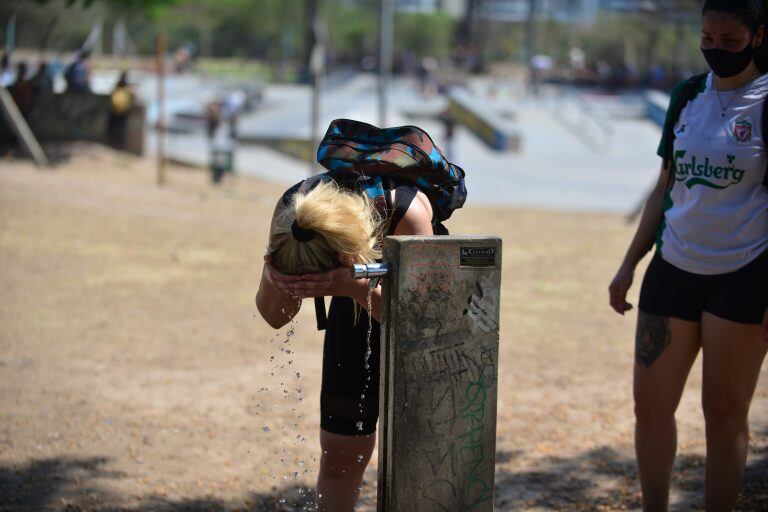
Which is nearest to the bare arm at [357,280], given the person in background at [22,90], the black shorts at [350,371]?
the black shorts at [350,371]

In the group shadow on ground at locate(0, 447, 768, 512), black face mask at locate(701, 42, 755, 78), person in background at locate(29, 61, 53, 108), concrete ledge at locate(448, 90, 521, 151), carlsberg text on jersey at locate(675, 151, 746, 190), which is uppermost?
black face mask at locate(701, 42, 755, 78)

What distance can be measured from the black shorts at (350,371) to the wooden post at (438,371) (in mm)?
421

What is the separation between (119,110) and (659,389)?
18196mm

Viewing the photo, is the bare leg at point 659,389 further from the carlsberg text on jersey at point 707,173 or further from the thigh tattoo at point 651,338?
the carlsberg text on jersey at point 707,173

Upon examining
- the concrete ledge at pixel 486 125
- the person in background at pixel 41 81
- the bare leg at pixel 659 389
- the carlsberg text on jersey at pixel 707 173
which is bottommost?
the concrete ledge at pixel 486 125

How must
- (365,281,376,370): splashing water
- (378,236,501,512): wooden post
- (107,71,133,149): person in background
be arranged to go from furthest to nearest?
(107,71,133,149): person in background < (365,281,376,370): splashing water < (378,236,501,512): wooden post

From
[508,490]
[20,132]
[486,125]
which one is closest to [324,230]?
[508,490]

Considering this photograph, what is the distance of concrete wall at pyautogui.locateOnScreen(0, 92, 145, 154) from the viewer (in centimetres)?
1933

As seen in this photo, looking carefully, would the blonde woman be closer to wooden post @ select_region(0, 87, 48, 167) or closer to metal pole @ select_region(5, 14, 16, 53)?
wooden post @ select_region(0, 87, 48, 167)

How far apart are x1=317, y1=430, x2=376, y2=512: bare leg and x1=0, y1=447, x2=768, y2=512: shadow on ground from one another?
0.81m

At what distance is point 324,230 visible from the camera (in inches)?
99.5

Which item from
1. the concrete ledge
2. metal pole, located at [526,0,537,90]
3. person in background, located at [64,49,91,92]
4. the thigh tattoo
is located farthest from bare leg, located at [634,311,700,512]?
metal pole, located at [526,0,537,90]

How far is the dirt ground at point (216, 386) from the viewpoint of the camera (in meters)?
4.10

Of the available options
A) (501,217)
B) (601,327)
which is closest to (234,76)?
(501,217)
